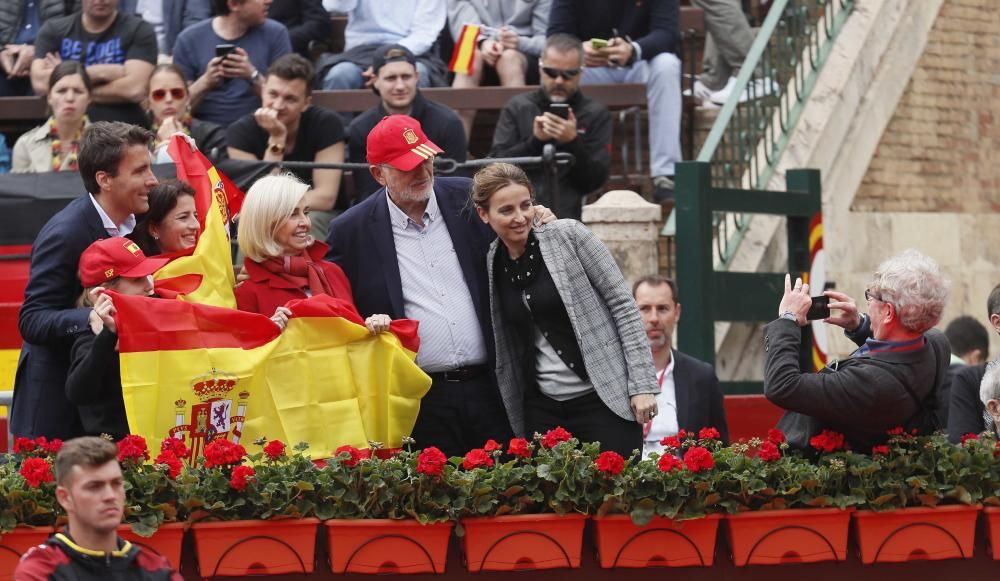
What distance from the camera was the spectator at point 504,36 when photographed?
11977 mm

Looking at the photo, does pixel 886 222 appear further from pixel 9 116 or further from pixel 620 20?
pixel 9 116

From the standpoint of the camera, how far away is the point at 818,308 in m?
6.11

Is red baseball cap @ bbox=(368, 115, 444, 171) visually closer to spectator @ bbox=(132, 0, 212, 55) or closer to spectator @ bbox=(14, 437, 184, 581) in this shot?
spectator @ bbox=(14, 437, 184, 581)

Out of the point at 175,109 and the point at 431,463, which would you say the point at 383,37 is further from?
the point at 431,463

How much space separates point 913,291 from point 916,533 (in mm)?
785

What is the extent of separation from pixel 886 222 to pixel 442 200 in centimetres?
724

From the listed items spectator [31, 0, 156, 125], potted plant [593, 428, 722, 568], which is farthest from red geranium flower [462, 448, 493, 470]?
spectator [31, 0, 156, 125]

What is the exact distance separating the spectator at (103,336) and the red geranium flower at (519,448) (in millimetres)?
1319

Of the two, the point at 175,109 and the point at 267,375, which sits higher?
the point at 175,109

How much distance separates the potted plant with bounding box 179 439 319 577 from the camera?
552 centimetres

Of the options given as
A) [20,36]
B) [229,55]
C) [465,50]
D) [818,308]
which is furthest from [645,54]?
[818,308]

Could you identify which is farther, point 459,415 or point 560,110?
point 560,110

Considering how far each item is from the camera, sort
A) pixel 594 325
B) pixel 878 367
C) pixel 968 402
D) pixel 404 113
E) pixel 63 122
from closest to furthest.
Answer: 1. pixel 878 367
2. pixel 594 325
3. pixel 968 402
4. pixel 404 113
5. pixel 63 122

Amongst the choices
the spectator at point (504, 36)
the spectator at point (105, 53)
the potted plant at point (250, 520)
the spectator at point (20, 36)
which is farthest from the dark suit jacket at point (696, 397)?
the spectator at point (20, 36)
